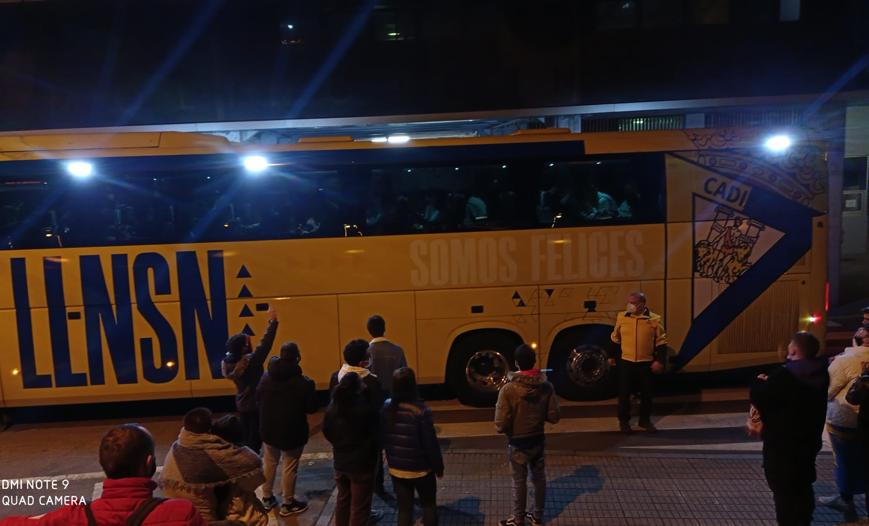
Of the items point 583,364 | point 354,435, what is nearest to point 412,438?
point 354,435

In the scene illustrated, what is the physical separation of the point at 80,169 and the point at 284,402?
498 cm

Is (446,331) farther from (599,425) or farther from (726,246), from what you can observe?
(726,246)

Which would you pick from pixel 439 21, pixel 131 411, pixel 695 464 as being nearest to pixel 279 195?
pixel 131 411

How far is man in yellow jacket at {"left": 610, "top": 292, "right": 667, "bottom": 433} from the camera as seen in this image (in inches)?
291

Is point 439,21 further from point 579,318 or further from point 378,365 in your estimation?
point 378,365

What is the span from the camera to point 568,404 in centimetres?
888

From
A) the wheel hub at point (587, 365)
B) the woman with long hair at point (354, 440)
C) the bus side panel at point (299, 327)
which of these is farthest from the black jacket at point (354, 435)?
the wheel hub at point (587, 365)

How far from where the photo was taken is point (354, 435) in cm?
459

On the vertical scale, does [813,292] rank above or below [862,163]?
below

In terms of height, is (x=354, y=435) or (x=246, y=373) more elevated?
(x=246, y=373)

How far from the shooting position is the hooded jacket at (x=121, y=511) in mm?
2422

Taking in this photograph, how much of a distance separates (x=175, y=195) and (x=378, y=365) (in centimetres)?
391

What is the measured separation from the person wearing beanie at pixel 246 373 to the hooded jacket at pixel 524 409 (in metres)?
2.29

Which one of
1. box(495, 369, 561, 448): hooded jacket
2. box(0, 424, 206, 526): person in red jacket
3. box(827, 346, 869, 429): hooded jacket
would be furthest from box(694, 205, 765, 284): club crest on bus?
box(0, 424, 206, 526): person in red jacket
